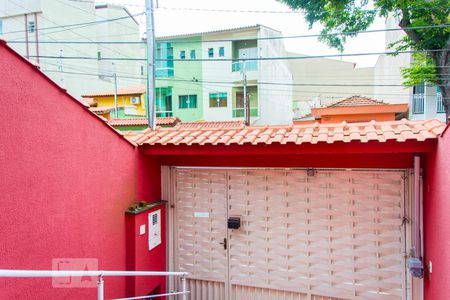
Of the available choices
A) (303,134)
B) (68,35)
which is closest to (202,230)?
(303,134)

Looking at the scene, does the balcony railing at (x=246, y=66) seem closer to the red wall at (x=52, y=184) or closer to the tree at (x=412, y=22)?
the tree at (x=412, y=22)

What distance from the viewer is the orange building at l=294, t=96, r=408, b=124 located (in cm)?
1661

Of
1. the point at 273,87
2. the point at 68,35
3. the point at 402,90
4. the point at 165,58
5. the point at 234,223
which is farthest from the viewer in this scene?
the point at 273,87

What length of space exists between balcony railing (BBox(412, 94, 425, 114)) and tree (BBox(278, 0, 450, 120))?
3415 millimetres

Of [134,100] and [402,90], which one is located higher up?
[402,90]

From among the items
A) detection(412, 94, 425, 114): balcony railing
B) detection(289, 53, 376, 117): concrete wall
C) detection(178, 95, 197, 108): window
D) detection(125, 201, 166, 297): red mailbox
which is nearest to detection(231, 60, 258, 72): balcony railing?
detection(178, 95, 197, 108): window

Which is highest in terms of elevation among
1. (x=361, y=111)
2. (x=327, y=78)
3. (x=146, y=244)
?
(x=327, y=78)

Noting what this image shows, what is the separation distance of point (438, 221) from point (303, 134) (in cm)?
198

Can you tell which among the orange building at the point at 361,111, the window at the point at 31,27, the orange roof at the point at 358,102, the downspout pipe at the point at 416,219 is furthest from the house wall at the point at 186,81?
the downspout pipe at the point at 416,219

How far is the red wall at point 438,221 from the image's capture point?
3.48 m

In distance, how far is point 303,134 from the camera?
4.91 m

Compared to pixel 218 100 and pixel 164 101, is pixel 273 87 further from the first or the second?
pixel 164 101

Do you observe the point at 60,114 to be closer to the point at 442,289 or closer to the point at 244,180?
the point at 244,180

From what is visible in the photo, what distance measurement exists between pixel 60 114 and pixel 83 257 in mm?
1767
